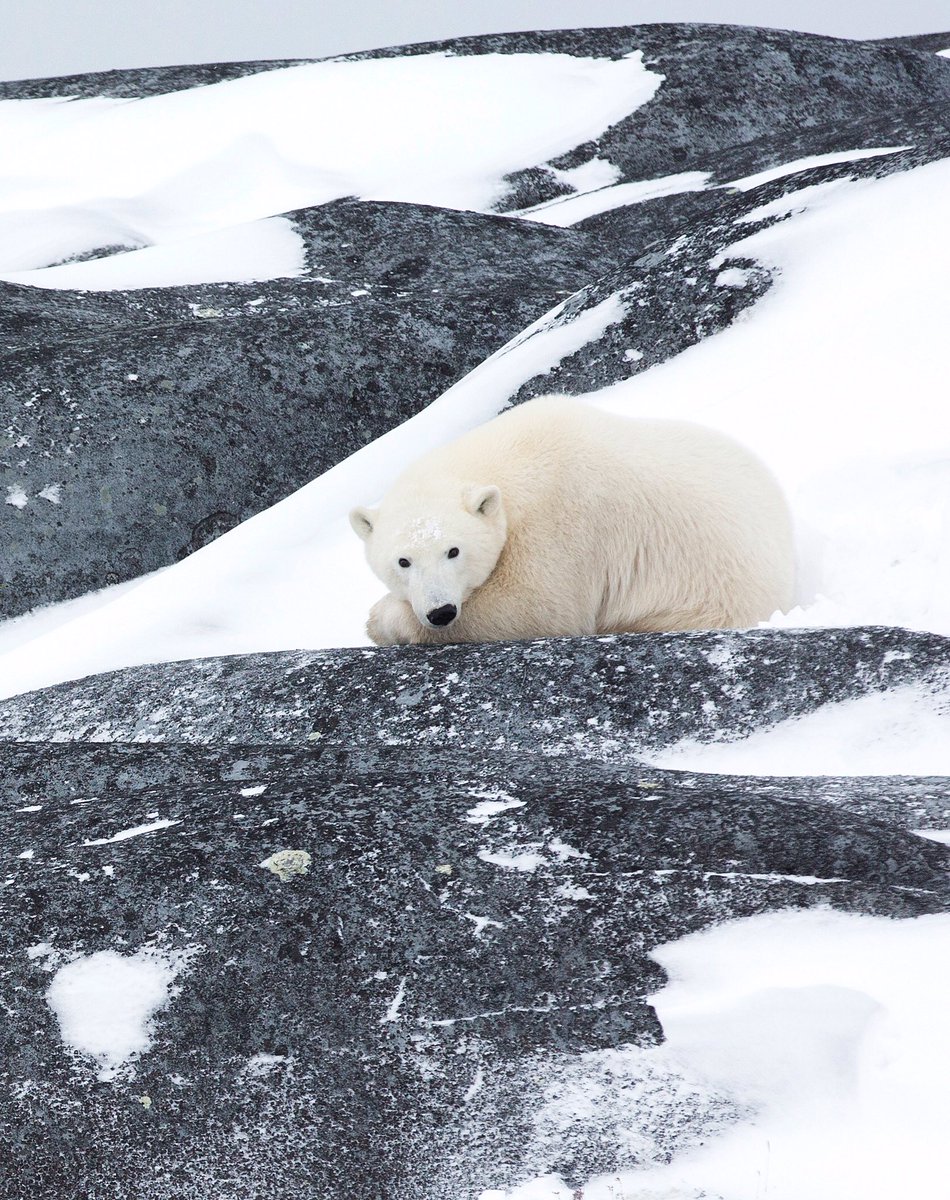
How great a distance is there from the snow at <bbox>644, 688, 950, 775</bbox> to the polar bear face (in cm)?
159

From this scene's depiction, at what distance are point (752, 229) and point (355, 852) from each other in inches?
389

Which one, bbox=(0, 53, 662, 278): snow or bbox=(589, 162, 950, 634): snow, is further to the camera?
bbox=(0, 53, 662, 278): snow

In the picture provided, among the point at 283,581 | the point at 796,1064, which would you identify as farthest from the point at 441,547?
the point at 283,581

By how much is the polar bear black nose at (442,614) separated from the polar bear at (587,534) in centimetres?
22

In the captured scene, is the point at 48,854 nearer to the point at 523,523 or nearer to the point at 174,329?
the point at 523,523

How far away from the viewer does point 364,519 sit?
7.24m

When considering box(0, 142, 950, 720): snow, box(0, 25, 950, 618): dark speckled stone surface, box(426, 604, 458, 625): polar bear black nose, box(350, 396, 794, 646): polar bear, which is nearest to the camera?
box(426, 604, 458, 625): polar bear black nose

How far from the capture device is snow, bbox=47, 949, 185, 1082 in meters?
3.86

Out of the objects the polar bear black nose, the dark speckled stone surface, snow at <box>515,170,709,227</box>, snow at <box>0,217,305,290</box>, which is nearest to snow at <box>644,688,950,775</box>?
the polar bear black nose

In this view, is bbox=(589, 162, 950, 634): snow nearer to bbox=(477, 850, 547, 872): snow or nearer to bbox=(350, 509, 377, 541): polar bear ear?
bbox=(350, 509, 377, 541): polar bear ear

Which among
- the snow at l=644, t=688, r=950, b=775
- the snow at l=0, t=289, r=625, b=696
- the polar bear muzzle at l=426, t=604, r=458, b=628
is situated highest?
the polar bear muzzle at l=426, t=604, r=458, b=628

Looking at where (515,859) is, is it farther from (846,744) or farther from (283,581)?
(283,581)

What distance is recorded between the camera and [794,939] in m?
3.78

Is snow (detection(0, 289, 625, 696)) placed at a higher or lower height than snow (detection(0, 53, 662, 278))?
lower
